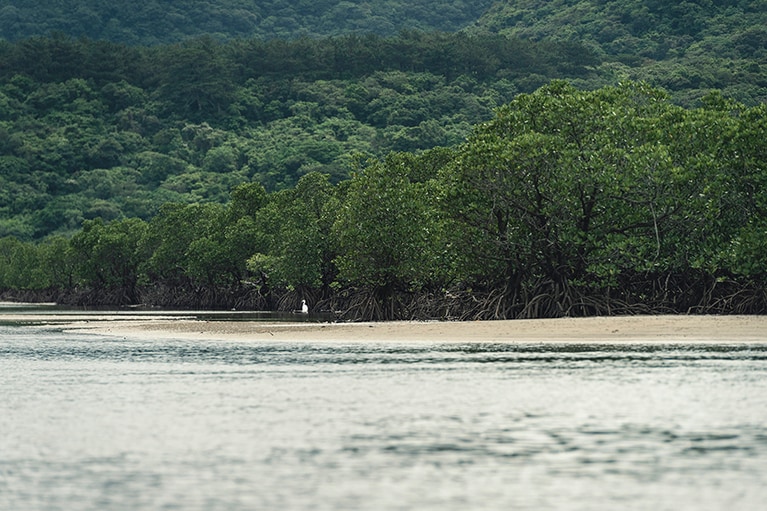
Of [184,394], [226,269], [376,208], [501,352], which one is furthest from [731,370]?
[226,269]

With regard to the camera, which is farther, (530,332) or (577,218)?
(577,218)

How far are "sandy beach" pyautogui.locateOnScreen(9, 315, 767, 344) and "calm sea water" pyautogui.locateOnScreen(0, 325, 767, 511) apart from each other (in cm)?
723

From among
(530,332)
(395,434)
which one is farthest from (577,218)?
(395,434)

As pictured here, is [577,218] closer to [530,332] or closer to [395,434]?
[530,332]

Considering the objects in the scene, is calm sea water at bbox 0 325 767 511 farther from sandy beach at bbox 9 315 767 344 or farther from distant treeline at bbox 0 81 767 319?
distant treeline at bbox 0 81 767 319

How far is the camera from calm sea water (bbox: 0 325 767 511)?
1474 cm

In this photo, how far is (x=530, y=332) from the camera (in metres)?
42.9

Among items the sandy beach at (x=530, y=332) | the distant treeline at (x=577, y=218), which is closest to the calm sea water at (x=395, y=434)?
the sandy beach at (x=530, y=332)

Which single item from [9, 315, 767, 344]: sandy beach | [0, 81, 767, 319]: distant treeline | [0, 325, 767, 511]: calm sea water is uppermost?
[0, 81, 767, 319]: distant treeline

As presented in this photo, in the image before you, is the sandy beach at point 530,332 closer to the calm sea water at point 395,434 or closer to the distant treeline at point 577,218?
the distant treeline at point 577,218

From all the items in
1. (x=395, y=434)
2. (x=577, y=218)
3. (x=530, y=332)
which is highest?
(x=577, y=218)

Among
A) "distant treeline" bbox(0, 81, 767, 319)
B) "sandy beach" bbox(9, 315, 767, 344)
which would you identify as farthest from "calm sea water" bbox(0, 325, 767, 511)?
"distant treeline" bbox(0, 81, 767, 319)

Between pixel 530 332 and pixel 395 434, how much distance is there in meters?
24.0

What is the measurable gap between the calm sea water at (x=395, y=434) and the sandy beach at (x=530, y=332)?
7228mm
